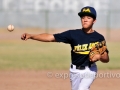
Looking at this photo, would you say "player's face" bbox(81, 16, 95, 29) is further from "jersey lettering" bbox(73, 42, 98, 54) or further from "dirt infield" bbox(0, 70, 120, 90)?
"dirt infield" bbox(0, 70, 120, 90)

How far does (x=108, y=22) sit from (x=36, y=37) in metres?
31.0

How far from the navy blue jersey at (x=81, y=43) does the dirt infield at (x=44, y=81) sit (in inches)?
143

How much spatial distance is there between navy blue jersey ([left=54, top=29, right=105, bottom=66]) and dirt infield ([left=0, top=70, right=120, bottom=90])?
3641mm

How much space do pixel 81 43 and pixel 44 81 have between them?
4842 millimetres

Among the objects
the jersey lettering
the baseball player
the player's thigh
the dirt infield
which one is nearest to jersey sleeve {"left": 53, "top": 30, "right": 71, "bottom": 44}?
the baseball player

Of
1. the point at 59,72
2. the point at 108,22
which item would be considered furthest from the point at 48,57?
the point at 108,22

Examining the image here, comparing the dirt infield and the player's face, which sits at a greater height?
the player's face

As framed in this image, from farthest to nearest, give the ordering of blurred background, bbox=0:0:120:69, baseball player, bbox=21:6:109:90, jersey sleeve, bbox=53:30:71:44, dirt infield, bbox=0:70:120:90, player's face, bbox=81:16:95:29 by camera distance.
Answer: blurred background, bbox=0:0:120:69
dirt infield, bbox=0:70:120:90
jersey sleeve, bbox=53:30:71:44
baseball player, bbox=21:6:109:90
player's face, bbox=81:16:95:29

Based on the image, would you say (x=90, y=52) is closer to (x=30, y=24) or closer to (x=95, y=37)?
(x=95, y=37)

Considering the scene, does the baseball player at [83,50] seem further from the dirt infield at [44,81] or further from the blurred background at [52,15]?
the blurred background at [52,15]

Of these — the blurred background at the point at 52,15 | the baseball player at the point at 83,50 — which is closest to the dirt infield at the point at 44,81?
the baseball player at the point at 83,50

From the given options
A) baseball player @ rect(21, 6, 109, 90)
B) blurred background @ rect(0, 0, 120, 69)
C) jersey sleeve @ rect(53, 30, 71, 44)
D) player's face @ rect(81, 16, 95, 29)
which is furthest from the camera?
blurred background @ rect(0, 0, 120, 69)

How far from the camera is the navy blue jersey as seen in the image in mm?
6102

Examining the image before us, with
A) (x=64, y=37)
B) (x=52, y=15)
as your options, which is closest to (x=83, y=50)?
(x=64, y=37)
